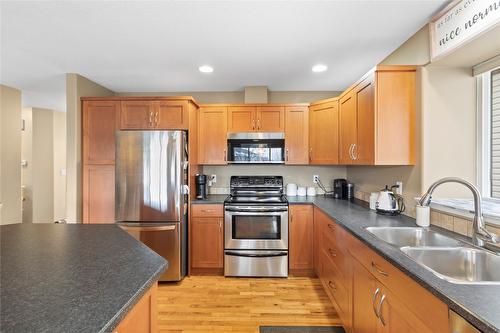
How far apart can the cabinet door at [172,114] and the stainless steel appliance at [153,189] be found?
0.92 feet

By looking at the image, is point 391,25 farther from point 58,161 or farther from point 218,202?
point 58,161

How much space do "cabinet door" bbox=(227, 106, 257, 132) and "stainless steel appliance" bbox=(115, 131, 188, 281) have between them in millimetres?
801

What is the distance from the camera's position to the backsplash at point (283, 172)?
3.72 meters

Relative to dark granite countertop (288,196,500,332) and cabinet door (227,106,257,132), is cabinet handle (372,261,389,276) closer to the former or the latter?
dark granite countertop (288,196,500,332)

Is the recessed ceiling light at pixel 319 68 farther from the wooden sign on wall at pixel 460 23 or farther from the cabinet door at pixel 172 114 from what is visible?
the cabinet door at pixel 172 114

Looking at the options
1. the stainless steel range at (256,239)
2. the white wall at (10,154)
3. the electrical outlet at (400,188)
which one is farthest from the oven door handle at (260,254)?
the white wall at (10,154)

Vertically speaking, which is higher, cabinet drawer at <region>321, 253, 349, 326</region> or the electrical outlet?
the electrical outlet

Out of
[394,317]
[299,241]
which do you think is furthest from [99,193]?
[394,317]

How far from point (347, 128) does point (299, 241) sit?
1.43m

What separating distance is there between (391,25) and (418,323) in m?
2.02

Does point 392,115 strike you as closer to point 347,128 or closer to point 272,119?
point 347,128

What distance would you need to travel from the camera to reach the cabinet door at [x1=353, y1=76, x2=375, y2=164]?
2.14 m

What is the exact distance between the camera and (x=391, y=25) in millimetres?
1974

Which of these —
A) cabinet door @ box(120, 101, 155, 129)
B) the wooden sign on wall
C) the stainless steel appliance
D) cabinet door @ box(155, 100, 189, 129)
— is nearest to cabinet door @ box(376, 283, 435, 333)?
the wooden sign on wall
